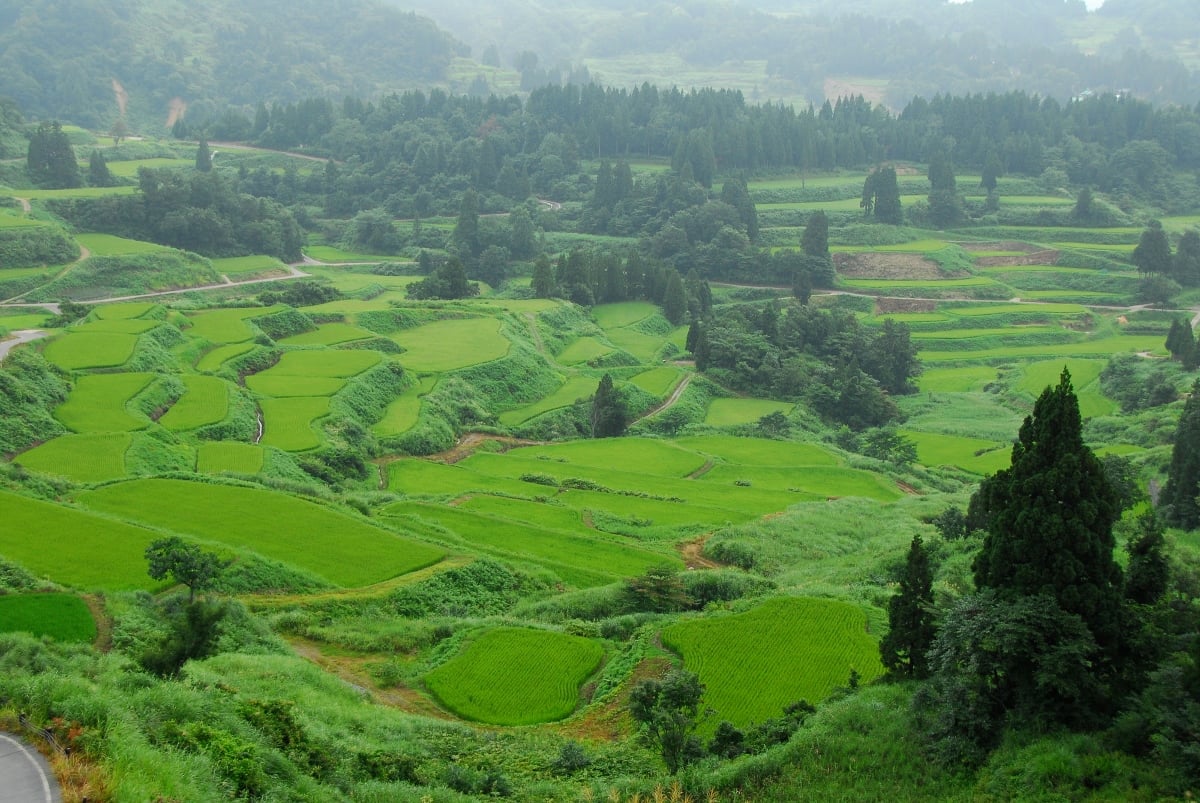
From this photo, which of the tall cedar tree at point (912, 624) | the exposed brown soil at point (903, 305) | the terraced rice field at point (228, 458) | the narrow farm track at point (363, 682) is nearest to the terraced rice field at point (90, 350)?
the terraced rice field at point (228, 458)

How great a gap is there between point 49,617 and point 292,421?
2702cm

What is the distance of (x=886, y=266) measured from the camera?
11006cm

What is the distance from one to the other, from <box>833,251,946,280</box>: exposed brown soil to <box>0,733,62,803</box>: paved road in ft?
335

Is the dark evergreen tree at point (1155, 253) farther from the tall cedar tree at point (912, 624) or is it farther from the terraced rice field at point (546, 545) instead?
the tall cedar tree at point (912, 624)

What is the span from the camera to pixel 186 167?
13138 cm

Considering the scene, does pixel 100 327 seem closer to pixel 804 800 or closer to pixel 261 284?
pixel 261 284

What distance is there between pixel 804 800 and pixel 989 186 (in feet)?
397

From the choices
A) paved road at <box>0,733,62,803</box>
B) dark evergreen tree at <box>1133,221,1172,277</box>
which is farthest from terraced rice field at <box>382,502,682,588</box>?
dark evergreen tree at <box>1133,221,1172,277</box>

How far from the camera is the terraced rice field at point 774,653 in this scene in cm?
2430

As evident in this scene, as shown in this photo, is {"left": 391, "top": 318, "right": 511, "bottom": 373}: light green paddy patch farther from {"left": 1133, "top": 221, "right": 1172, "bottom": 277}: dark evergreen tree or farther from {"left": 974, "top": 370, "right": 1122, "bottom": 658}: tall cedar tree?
{"left": 1133, "top": 221, "right": 1172, "bottom": 277}: dark evergreen tree

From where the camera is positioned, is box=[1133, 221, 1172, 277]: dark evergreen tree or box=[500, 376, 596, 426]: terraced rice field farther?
box=[1133, 221, 1172, 277]: dark evergreen tree

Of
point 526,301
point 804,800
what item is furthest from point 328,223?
point 804,800

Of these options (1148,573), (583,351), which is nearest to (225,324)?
(583,351)

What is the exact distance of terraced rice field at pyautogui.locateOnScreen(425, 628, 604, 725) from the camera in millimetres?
24312
